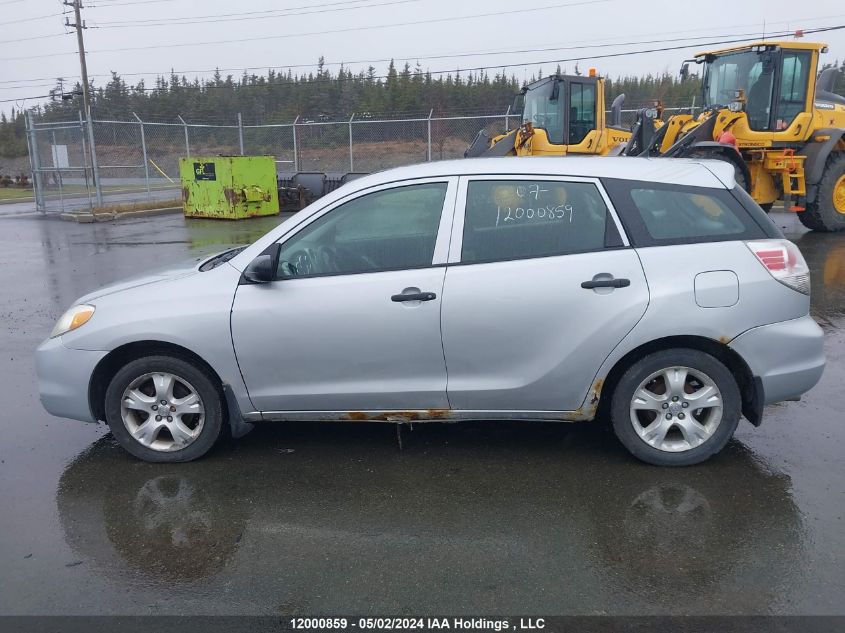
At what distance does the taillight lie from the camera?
13.3ft

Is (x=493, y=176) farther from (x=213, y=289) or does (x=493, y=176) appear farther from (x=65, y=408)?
(x=65, y=408)

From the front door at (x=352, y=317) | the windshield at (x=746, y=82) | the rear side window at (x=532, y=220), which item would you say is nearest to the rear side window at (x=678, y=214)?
the rear side window at (x=532, y=220)

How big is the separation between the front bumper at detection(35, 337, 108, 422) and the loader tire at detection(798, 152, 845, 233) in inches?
514

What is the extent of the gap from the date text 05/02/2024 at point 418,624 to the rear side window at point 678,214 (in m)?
2.18

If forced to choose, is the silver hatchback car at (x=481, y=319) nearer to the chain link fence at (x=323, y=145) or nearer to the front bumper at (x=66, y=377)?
the front bumper at (x=66, y=377)

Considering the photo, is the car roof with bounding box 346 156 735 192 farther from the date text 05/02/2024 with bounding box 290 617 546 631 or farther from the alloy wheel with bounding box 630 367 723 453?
the date text 05/02/2024 with bounding box 290 617 546 631

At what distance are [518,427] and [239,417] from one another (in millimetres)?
1818

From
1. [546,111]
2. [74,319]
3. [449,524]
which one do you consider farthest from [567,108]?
[449,524]

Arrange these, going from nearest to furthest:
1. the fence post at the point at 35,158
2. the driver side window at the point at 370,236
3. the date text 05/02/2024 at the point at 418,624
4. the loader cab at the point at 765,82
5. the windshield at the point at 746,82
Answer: the date text 05/02/2024 at the point at 418,624
the driver side window at the point at 370,236
the loader cab at the point at 765,82
the windshield at the point at 746,82
the fence post at the point at 35,158

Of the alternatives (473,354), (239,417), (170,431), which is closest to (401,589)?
(473,354)

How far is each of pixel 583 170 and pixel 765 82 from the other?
1063 cm

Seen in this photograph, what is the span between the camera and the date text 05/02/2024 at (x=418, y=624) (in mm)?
2850

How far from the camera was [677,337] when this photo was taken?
13.3ft

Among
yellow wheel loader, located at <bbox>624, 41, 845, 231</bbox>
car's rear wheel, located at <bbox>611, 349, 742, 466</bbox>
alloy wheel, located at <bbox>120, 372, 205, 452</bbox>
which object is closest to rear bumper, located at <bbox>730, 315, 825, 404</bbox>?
car's rear wheel, located at <bbox>611, 349, 742, 466</bbox>
